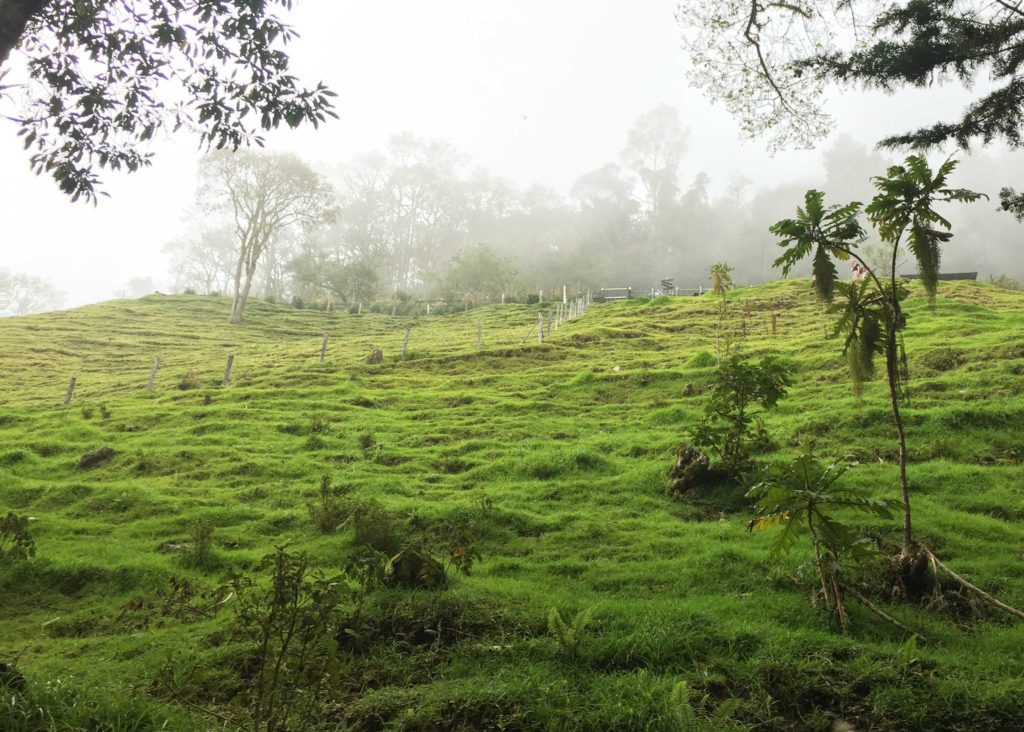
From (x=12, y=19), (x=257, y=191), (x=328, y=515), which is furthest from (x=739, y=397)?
(x=257, y=191)

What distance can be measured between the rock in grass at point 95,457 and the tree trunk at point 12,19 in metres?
11.1

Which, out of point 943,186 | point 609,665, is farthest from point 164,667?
point 943,186

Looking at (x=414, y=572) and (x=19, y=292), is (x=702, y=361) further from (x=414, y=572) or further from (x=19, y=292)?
(x=19, y=292)

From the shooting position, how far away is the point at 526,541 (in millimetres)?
8461

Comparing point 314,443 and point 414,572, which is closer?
point 414,572

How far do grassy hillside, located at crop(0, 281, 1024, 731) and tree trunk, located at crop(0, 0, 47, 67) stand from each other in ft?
16.1

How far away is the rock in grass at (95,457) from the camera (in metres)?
13.7

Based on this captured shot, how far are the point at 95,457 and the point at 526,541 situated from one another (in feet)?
35.8

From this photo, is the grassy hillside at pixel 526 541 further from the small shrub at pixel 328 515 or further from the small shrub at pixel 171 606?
the small shrub at pixel 328 515

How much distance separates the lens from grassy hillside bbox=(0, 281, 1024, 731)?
4516mm

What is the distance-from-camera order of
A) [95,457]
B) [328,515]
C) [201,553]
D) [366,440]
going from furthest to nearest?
[366,440], [95,457], [328,515], [201,553]

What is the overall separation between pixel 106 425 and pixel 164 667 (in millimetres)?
15064

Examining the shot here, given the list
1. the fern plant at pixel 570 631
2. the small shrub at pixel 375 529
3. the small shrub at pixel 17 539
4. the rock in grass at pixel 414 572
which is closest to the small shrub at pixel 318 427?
the small shrub at pixel 375 529

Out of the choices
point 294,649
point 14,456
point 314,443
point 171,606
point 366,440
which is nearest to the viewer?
point 294,649
